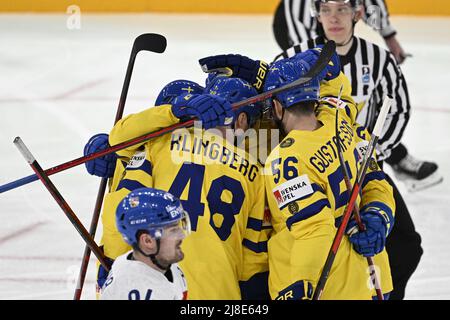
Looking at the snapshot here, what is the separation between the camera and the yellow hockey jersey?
293 centimetres

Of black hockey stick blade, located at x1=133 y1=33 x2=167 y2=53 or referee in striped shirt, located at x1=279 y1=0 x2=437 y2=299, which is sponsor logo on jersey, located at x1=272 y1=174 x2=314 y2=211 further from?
referee in striped shirt, located at x1=279 y1=0 x2=437 y2=299

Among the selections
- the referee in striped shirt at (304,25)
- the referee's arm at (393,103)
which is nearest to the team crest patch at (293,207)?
the referee's arm at (393,103)

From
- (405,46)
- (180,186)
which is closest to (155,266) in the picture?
(180,186)

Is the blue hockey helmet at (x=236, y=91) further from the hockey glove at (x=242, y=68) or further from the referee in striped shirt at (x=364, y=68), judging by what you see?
the referee in striped shirt at (x=364, y=68)

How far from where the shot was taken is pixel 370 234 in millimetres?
2957

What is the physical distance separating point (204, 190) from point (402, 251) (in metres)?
1.38

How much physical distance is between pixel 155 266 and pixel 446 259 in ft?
8.43

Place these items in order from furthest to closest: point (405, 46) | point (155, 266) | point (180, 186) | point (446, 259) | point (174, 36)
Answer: point (174, 36)
point (405, 46)
point (446, 259)
point (180, 186)
point (155, 266)

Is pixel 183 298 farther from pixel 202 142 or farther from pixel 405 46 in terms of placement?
pixel 405 46

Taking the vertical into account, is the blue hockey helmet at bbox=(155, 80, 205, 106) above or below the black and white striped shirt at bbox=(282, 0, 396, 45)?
above

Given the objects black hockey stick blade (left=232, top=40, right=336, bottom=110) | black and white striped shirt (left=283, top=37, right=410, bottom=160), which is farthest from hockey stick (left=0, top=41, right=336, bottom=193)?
black and white striped shirt (left=283, top=37, right=410, bottom=160)

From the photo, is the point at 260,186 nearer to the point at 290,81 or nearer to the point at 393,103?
the point at 290,81

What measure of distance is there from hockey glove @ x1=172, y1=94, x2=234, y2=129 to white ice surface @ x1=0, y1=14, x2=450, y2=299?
170cm

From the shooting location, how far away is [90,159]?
9.87 feet
